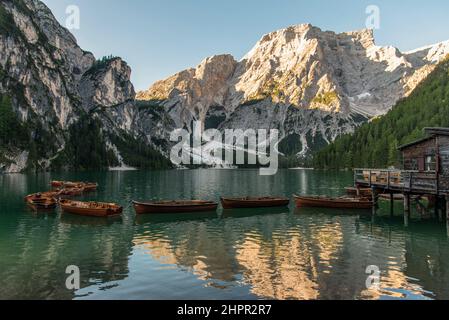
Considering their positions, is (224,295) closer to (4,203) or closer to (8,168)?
(4,203)

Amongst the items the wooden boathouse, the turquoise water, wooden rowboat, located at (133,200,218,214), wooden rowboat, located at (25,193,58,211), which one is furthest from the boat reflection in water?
wooden rowboat, located at (25,193,58,211)

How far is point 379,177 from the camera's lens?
58031mm

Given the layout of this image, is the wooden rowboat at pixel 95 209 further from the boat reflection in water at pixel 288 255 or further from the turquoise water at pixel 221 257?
the boat reflection in water at pixel 288 255

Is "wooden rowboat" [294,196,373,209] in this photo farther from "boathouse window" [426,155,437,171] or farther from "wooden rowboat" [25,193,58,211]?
"wooden rowboat" [25,193,58,211]

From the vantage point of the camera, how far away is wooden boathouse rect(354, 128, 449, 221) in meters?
43.8

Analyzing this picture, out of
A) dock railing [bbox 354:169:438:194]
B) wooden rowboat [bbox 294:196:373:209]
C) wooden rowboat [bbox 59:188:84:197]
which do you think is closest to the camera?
dock railing [bbox 354:169:438:194]

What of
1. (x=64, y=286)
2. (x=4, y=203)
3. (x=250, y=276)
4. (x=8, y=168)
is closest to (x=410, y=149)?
(x=250, y=276)

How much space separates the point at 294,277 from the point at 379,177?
1550 inches

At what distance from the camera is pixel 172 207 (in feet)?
180

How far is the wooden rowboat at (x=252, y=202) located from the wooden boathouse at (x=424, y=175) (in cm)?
1436

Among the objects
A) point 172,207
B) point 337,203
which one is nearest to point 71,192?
point 172,207

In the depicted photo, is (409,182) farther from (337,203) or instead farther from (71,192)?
(71,192)

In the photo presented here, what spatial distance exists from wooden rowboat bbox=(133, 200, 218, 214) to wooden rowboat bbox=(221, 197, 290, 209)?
4144mm

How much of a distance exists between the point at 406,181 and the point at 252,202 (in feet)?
76.8
